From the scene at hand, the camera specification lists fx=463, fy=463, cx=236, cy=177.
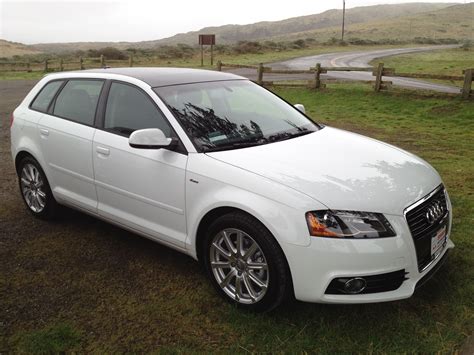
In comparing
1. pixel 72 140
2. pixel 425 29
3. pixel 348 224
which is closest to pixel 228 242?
pixel 348 224

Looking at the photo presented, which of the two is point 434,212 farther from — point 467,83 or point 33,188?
point 467,83

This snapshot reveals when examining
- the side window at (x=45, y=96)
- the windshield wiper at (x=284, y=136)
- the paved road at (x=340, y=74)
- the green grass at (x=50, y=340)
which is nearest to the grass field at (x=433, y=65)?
the paved road at (x=340, y=74)

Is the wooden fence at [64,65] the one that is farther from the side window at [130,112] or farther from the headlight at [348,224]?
the headlight at [348,224]

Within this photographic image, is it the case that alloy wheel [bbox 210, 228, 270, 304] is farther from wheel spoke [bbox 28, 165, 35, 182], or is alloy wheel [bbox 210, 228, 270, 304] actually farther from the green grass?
wheel spoke [bbox 28, 165, 35, 182]

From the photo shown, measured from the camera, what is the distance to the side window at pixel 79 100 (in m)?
4.32

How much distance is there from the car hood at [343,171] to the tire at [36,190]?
2335 mm

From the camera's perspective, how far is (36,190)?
16.5 ft

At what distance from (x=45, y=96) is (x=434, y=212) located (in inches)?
156

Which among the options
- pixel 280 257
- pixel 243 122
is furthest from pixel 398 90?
pixel 280 257

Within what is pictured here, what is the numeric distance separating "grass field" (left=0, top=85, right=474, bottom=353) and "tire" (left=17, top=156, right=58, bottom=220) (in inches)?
5.3

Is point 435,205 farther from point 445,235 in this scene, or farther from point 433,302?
point 433,302

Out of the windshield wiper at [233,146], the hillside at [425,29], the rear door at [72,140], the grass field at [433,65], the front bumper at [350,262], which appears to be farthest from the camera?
the hillside at [425,29]

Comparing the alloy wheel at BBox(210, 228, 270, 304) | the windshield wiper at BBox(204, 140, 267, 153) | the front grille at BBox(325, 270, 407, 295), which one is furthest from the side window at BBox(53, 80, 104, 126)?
the front grille at BBox(325, 270, 407, 295)

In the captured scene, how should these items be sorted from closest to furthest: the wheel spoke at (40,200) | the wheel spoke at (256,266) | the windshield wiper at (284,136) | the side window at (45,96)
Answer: the wheel spoke at (256,266)
the windshield wiper at (284,136)
the side window at (45,96)
the wheel spoke at (40,200)
